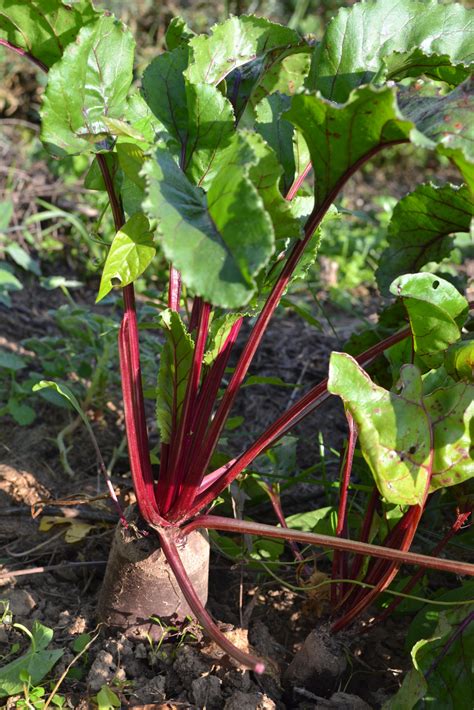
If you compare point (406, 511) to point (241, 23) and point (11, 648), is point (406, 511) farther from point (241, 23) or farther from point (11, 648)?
point (241, 23)

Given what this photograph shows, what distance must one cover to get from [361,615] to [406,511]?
0.29m

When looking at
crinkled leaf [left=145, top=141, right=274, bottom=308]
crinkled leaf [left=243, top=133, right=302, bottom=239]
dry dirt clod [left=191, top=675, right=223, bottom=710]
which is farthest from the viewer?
dry dirt clod [left=191, top=675, right=223, bottom=710]

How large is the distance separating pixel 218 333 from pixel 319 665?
26.3 inches

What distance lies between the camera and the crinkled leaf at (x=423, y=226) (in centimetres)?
149

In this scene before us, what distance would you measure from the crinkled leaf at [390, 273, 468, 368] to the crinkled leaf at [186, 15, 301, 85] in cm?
53

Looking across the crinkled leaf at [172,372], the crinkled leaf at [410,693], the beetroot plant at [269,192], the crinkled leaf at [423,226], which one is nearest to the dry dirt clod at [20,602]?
the beetroot plant at [269,192]

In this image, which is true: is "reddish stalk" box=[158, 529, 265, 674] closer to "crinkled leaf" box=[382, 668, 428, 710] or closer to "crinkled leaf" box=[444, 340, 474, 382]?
"crinkled leaf" box=[382, 668, 428, 710]

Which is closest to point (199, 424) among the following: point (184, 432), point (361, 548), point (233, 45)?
point (184, 432)

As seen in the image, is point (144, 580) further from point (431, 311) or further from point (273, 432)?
point (431, 311)

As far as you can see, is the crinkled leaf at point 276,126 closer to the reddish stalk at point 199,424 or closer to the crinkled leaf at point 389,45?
the crinkled leaf at point 389,45

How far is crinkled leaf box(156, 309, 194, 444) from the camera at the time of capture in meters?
1.38

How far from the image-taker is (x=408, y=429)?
1280 mm

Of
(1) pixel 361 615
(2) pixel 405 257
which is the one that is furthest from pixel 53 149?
(1) pixel 361 615

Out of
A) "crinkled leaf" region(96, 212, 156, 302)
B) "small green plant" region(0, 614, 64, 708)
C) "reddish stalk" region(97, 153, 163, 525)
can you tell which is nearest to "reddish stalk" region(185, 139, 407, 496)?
"reddish stalk" region(97, 153, 163, 525)
